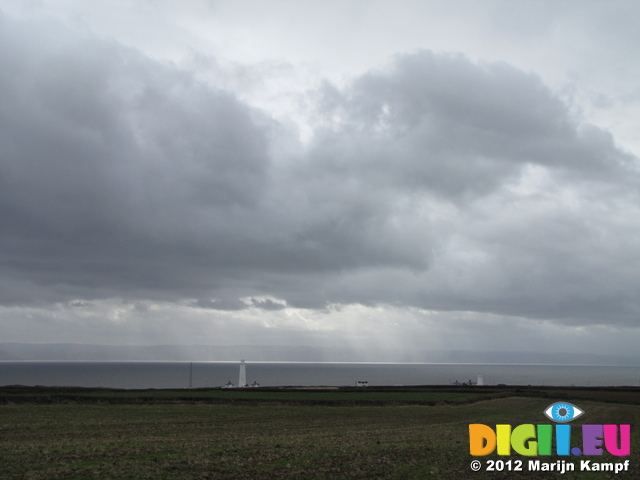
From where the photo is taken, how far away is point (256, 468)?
770 inches

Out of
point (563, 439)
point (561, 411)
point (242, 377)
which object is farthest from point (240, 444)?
point (242, 377)

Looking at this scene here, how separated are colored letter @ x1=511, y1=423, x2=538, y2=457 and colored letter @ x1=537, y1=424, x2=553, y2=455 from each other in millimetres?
306

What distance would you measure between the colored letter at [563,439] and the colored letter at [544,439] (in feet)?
1.22

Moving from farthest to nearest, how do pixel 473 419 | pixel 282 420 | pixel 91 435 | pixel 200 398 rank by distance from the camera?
pixel 200 398 → pixel 473 419 → pixel 282 420 → pixel 91 435

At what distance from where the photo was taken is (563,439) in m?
21.9

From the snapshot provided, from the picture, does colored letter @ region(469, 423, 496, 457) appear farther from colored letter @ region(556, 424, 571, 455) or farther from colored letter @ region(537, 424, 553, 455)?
colored letter @ region(556, 424, 571, 455)

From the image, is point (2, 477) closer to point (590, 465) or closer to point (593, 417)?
point (590, 465)

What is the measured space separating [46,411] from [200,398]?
1961 centimetres

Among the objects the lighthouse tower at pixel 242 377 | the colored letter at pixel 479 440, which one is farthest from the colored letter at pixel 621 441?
the lighthouse tower at pixel 242 377

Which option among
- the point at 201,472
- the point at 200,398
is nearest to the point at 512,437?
the point at 201,472

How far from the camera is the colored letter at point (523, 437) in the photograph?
20812 millimetres

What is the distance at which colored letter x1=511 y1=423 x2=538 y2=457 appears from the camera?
20.8 metres

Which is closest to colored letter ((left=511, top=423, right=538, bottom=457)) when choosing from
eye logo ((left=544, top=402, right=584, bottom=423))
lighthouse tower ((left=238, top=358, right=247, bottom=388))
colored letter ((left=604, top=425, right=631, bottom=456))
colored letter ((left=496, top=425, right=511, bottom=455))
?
colored letter ((left=496, top=425, right=511, bottom=455))

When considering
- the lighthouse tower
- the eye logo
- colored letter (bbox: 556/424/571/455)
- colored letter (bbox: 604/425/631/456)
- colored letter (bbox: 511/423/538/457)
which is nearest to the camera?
colored letter (bbox: 556/424/571/455)
